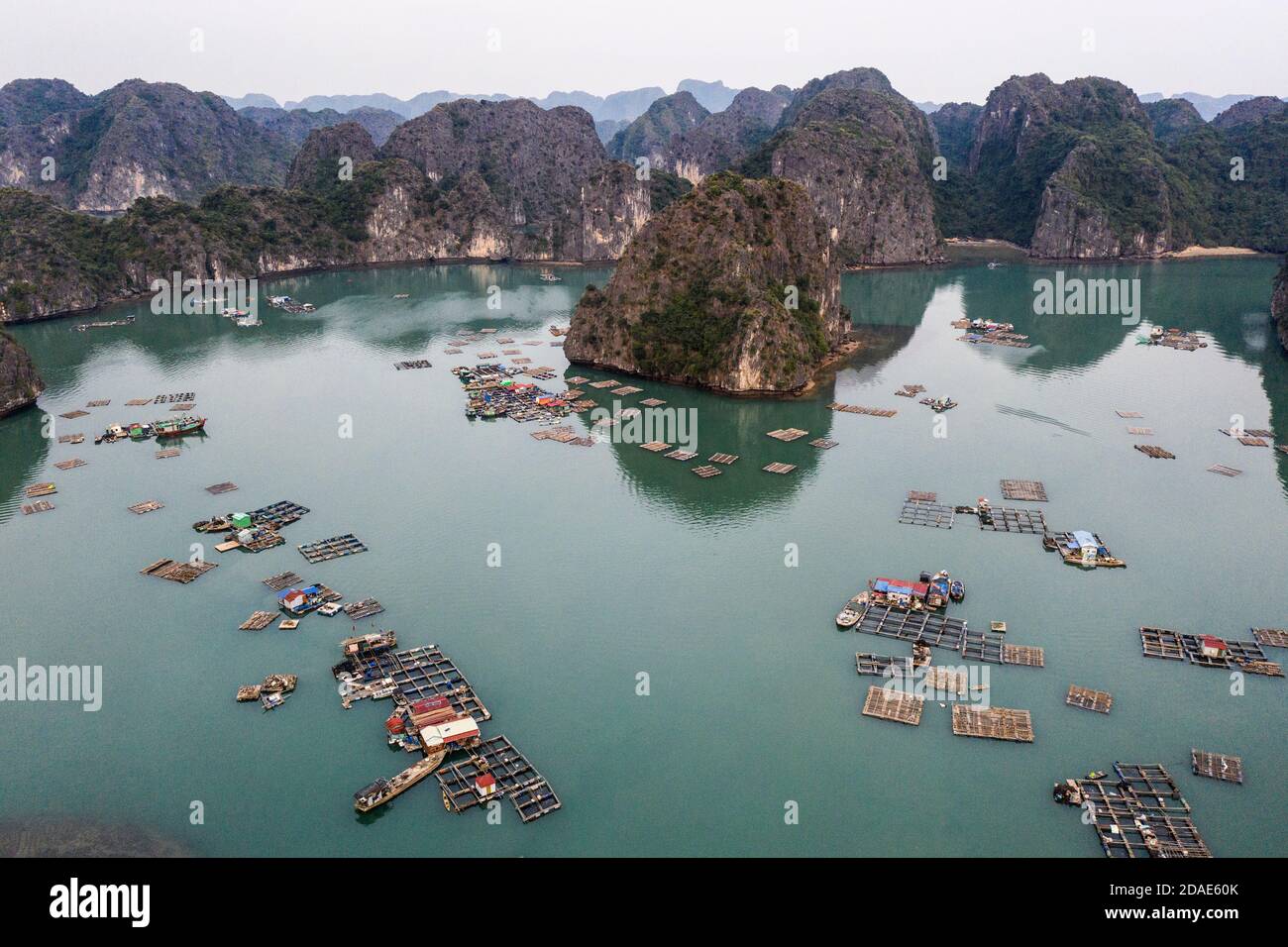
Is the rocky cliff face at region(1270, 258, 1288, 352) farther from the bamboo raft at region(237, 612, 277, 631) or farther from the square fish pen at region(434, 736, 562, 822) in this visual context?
the bamboo raft at region(237, 612, 277, 631)

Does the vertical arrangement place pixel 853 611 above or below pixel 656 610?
above

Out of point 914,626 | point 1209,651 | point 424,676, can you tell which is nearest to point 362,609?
point 424,676

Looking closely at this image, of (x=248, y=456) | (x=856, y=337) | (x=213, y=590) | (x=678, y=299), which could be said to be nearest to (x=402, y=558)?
(x=213, y=590)

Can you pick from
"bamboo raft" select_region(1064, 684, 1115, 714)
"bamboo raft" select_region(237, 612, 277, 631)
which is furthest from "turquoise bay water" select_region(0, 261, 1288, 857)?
"bamboo raft" select_region(237, 612, 277, 631)

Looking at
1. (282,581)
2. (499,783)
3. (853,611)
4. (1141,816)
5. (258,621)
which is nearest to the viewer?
(1141,816)

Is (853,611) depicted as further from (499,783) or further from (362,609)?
(362,609)

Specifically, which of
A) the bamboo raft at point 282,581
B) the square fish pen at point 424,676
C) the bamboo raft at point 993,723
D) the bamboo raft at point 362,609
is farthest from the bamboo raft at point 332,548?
the bamboo raft at point 993,723
